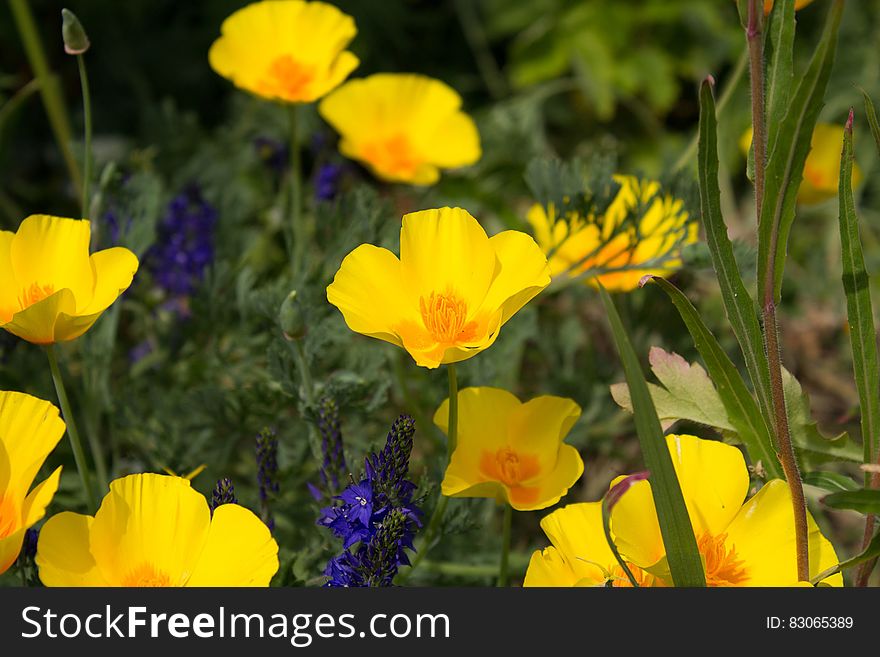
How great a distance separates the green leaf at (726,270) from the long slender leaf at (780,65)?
0.08m

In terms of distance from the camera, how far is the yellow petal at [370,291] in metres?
1.19

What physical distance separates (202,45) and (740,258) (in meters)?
1.84

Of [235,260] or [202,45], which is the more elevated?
[202,45]

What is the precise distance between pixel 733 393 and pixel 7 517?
86 cm

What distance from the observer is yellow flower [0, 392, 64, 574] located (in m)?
1.10

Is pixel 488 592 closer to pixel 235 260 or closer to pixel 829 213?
pixel 235 260

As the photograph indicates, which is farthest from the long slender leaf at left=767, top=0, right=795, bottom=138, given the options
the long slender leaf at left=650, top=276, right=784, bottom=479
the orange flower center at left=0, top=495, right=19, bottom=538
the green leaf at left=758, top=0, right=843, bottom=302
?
the orange flower center at left=0, top=495, right=19, bottom=538

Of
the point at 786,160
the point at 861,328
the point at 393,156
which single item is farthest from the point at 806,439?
the point at 393,156

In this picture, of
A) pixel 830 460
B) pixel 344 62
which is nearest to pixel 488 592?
pixel 830 460

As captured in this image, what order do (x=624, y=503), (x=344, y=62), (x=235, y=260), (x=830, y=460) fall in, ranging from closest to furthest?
(x=624, y=503) → (x=830, y=460) → (x=344, y=62) → (x=235, y=260)

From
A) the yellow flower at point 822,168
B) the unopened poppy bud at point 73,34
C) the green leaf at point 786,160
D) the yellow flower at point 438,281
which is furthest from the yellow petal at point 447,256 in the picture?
the yellow flower at point 822,168

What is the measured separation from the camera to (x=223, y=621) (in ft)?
3.66

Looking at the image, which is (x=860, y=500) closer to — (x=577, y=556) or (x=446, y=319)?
(x=577, y=556)

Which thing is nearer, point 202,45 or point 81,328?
point 81,328
